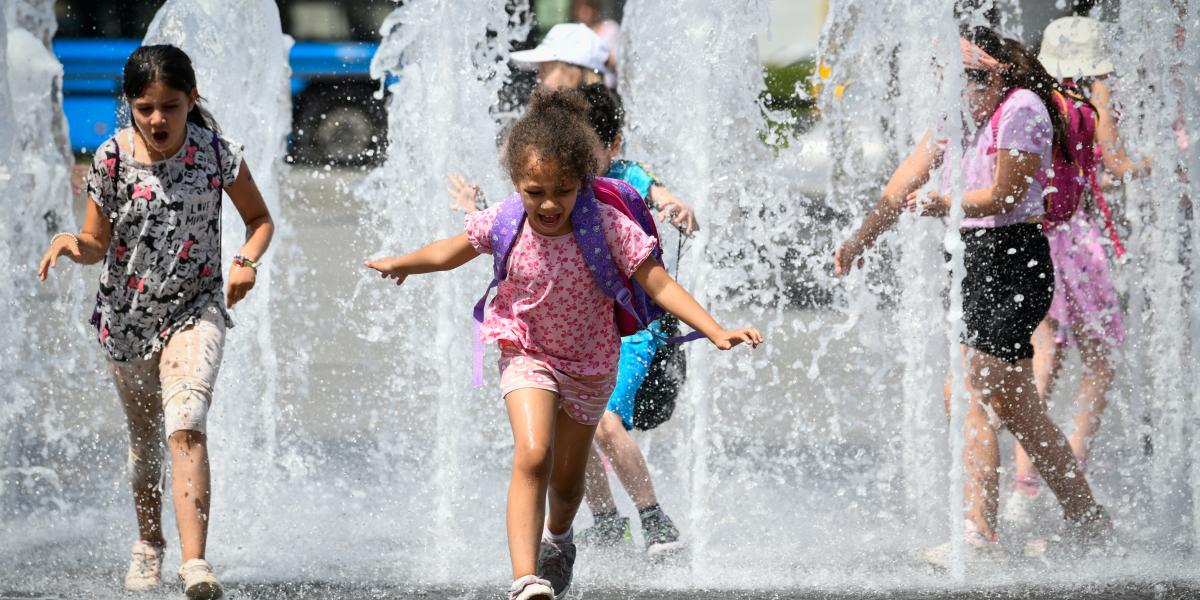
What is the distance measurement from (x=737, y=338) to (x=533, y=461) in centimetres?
51

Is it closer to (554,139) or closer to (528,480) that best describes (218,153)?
(554,139)

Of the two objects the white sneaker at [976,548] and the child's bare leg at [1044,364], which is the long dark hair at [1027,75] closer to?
the child's bare leg at [1044,364]

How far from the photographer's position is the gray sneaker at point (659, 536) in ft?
13.9

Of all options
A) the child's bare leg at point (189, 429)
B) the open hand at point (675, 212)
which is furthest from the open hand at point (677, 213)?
the child's bare leg at point (189, 429)

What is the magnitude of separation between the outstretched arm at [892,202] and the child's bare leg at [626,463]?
80 centimetres

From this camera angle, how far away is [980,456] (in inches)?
173

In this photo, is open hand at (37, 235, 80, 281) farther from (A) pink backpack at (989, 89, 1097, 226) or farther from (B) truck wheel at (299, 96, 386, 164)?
(B) truck wheel at (299, 96, 386, 164)

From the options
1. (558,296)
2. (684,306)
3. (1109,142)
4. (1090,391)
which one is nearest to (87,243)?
(558,296)

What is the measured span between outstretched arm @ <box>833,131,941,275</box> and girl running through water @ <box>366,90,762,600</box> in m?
1.12

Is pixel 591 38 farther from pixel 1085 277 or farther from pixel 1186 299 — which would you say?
pixel 1186 299

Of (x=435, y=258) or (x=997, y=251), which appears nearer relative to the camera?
(x=435, y=258)

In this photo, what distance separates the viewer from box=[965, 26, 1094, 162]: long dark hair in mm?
4289

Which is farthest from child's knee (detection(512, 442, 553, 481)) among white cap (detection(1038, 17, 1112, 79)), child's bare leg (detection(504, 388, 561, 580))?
white cap (detection(1038, 17, 1112, 79))

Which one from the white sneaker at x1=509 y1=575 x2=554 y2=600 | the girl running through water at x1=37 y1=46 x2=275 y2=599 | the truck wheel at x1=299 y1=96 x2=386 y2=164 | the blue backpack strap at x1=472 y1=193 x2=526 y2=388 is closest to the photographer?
the white sneaker at x1=509 y1=575 x2=554 y2=600
